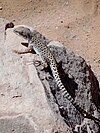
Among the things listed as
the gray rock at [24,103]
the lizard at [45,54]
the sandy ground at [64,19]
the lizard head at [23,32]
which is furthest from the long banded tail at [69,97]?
the sandy ground at [64,19]

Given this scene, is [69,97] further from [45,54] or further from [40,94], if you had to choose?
[45,54]

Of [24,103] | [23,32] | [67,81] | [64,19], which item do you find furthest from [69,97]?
[64,19]

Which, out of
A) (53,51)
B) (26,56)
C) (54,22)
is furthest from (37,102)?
(54,22)

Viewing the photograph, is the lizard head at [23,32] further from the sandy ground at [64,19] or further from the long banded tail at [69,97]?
the sandy ground at [64,19]

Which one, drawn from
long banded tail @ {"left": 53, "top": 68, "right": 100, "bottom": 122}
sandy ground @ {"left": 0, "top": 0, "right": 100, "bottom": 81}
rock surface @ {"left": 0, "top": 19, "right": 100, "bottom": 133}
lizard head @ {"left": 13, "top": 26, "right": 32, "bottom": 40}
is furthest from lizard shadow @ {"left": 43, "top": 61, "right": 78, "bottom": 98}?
sandy ground @ {"left": 0, "top": 0, "right": 100, "bottom": 81}

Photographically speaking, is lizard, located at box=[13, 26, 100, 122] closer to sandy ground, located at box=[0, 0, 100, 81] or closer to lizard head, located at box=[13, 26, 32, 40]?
lizard head, located at box=[13, 26, 32, 40]
